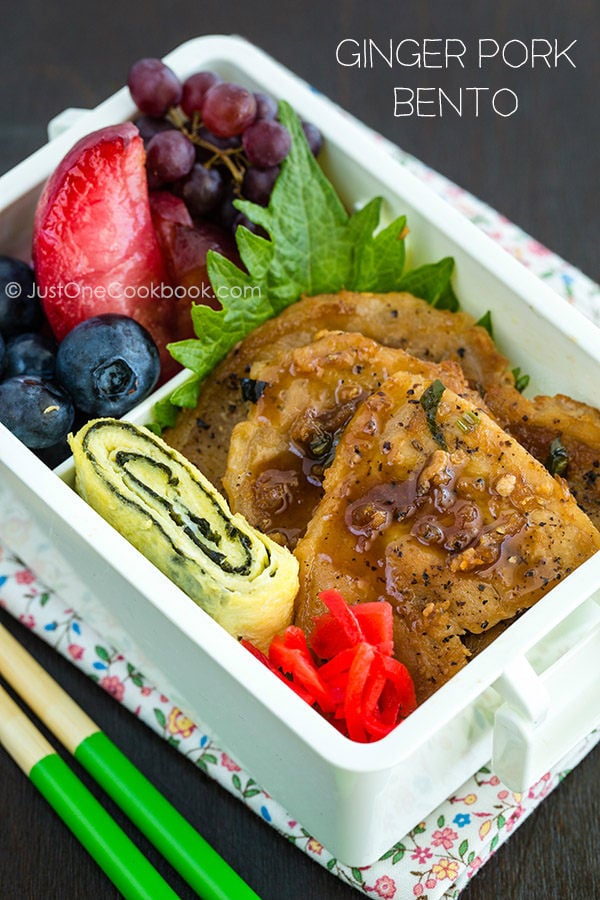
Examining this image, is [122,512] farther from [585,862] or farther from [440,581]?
[585,862]

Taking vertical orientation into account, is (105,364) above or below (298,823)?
above

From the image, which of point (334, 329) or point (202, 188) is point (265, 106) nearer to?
point (202, 188)

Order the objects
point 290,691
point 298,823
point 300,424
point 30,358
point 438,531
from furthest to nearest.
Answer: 1. point 30,358
2. point 298,823
3. point 300,424
4. point 438,531
5. point 290,691

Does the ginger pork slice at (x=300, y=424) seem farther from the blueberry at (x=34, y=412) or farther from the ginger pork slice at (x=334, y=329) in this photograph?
the blueberry at (x=34, y=412)

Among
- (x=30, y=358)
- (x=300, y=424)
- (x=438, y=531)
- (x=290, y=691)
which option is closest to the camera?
(x=290, y=691)

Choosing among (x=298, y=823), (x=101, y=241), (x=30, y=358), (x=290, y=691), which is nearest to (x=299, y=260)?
(x=101, y=241)

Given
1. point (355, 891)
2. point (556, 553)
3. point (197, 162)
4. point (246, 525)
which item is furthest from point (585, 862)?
point (197, 162)

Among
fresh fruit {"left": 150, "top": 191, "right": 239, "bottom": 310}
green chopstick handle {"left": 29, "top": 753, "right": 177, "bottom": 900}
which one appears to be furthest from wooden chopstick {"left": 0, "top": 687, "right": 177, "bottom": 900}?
fresh fruit {"left": 150, "top": 191, "right": 239, "bottom": 310}

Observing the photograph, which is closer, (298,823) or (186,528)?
(186,528)
